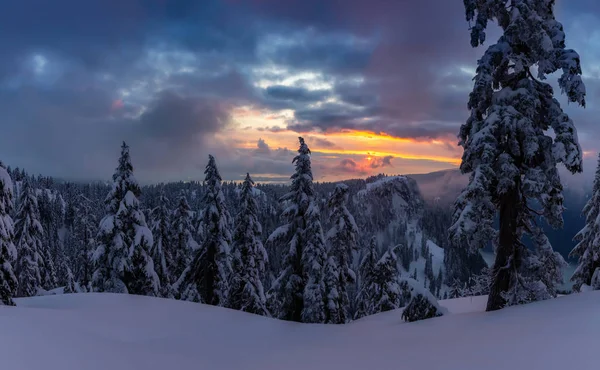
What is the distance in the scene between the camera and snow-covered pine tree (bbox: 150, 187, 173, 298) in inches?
1264

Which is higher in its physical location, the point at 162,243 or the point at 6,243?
the point at 6,243

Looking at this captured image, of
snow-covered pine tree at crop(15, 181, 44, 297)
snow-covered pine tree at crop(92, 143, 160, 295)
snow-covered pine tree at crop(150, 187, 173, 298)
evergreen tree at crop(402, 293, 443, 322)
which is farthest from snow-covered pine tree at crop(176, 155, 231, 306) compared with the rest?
snow-covered pine tree at crop(15, 181, 44, 297)

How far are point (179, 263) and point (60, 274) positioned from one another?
54100 millimetres

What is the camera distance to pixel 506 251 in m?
11.6

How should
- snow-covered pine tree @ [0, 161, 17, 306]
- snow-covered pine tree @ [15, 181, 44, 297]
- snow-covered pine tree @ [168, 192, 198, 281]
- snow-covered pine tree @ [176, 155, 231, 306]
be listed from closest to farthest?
1. snow-covered pine tree @ [0, 161, 17, 306]
2. snow-covered pine tree @ [176, 155, 231, 306]
3. snow-covered pine tree @ [168, 192, 198, 281]
4. snow-covered pine tree @ [15, 181, 44, 297]

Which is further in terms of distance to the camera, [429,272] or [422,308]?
[429,272]

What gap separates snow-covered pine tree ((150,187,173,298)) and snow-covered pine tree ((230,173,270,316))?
8.26 meters

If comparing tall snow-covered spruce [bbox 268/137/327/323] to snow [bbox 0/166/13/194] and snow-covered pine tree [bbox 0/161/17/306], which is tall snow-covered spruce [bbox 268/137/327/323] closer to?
snow-covered pine tree [bbox 0/161/17/306]

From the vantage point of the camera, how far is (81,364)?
6.73 metres

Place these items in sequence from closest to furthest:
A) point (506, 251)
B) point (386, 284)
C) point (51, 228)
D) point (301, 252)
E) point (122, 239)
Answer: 1. point (506, 251)
2. point (122, 239)
3. point (301, 252)
4. point (386, 284)
5. point (51, 228)

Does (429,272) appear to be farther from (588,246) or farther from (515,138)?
(515,138)

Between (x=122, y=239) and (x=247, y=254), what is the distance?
9.01m

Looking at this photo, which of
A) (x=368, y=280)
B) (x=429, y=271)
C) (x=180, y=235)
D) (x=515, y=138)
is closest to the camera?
(x=515, y=138)

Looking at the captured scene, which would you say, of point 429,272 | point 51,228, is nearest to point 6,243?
point 51,228
